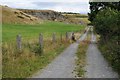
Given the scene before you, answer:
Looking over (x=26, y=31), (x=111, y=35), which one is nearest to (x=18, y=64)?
(x=111, y=35)

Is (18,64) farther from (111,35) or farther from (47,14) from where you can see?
(47,14)

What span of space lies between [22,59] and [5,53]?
86 centimetres

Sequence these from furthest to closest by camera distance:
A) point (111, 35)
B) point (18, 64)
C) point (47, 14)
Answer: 1. point (47, 14)
2. point (111, 35)
3. point (18, 64)

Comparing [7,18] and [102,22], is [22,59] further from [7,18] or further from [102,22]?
[7,18]

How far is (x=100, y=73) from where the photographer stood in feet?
46.5

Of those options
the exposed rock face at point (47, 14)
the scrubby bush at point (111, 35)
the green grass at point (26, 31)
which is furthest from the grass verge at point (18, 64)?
the exposed rock face at point (47, 14)

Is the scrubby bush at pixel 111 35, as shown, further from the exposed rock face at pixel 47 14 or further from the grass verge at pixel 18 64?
the exposed rock face at pixel 47 14

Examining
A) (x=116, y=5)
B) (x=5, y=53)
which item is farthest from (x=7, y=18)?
(x=5, y=53)

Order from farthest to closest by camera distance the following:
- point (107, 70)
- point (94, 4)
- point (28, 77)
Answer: point (94, 4), point (107, 70), point (28, 77)

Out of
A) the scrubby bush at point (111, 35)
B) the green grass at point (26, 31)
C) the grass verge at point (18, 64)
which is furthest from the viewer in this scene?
the green grass at point (26, 31)

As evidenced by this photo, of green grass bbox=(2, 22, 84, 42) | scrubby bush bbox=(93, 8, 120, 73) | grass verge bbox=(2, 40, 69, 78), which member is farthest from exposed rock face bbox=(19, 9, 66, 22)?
grass verge bbox=(2, 40, 69, 78)

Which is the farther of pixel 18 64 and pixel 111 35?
pixel 111 35

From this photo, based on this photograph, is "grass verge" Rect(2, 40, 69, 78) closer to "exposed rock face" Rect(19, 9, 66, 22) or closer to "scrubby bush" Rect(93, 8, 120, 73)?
"scrubby bush" Rect(93, 8, 120, 73)

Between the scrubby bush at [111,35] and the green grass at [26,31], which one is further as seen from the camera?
the green grass at [26,31]
